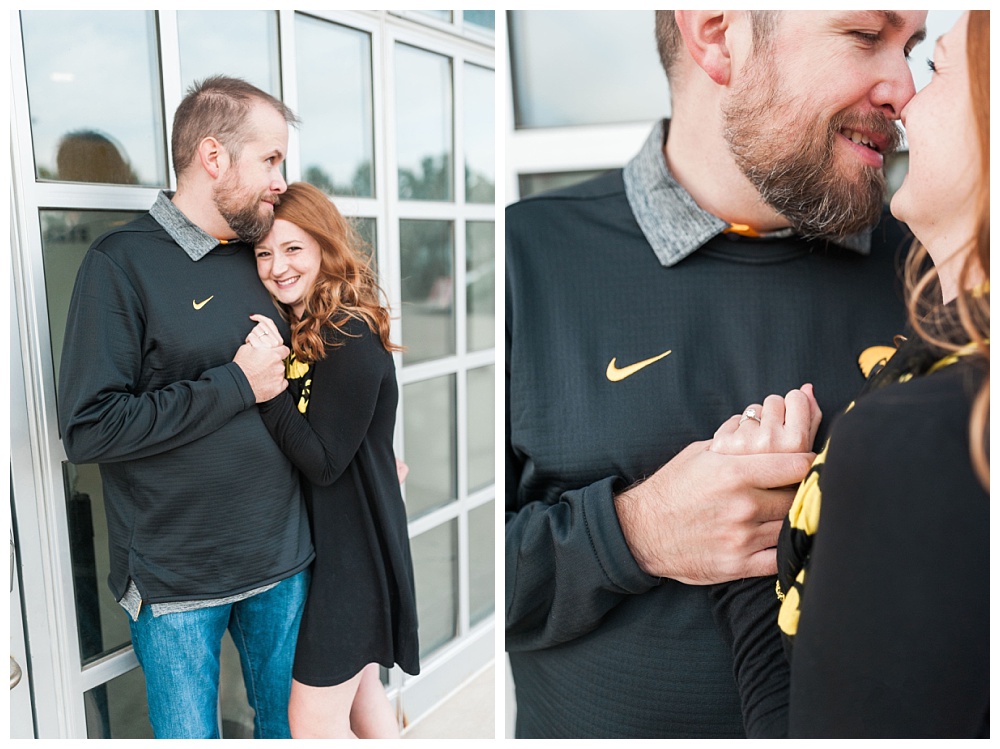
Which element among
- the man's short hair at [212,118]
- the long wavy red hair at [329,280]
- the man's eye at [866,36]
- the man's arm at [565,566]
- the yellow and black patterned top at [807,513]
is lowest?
the man's arm at [565,566]

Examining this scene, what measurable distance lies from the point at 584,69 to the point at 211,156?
2.48 ft

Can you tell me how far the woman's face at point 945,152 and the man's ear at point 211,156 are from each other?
3.57 feet

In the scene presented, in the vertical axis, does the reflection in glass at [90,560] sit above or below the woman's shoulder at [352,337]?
below

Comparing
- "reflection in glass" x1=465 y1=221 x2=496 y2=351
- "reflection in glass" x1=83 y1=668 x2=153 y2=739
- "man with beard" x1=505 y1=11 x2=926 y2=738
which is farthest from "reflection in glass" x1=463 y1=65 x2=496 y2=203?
"reflection in glass" x1=83 y1=668 x2=153 y2=739

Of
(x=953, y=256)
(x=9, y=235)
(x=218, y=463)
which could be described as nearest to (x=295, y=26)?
(x=9, y=235)

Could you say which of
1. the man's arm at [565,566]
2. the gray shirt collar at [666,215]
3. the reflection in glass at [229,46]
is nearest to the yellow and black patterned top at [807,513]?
the man's arm at [565,566]

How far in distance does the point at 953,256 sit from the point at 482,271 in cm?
103

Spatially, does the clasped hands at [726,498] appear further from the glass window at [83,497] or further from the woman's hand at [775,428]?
the glass window at [83,497]

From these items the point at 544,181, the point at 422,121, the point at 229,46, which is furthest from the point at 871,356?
the point at 229,46

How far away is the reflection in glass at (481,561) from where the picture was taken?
75.4 inches

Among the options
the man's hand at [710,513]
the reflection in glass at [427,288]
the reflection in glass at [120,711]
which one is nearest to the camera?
the man's hand at [710,513]

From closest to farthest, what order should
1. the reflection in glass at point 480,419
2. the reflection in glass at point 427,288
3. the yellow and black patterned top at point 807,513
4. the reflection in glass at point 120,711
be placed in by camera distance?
1. the yellow and black patterned top at point 807,513
2. the reflection in glass at point 120,711
3. the reflection in glass at point 427,288
4. the reflection in glass at point 480,419
